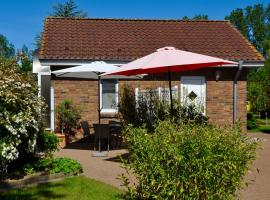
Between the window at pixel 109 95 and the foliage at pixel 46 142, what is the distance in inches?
277

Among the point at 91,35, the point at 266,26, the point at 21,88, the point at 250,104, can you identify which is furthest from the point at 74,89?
the point at 266,26

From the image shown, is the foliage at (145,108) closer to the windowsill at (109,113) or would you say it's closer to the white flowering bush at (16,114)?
the windowsill at (109,113)

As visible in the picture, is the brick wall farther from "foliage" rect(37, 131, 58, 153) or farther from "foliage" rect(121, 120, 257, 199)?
"foliage" rect(121, 120, 257, 199)

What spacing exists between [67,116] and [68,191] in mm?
8545

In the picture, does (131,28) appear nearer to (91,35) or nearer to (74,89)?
(91,35)

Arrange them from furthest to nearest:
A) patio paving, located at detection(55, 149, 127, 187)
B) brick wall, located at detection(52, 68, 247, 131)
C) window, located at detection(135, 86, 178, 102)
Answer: brick wall, located at detection(52, 68, 247, 131), window, located at detection(135, 86, 178, 102), patio paving, located at detection(55, 149, 127, 187)

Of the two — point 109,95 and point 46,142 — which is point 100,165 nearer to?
point 46,142

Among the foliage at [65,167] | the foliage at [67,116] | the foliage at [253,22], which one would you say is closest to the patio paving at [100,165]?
the foliage at [65,167]

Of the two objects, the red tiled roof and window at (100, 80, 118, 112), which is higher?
the red tiled roof

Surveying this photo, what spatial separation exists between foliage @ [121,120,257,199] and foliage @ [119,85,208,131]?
7.59 m

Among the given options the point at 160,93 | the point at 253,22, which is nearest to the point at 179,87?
the point at 160,93

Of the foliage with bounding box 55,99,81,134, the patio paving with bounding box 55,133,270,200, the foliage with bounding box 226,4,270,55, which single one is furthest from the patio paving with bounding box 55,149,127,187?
the foliage with bounding box 226,4,270,55

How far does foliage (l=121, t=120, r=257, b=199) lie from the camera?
213 inches

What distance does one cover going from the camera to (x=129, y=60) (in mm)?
16844
